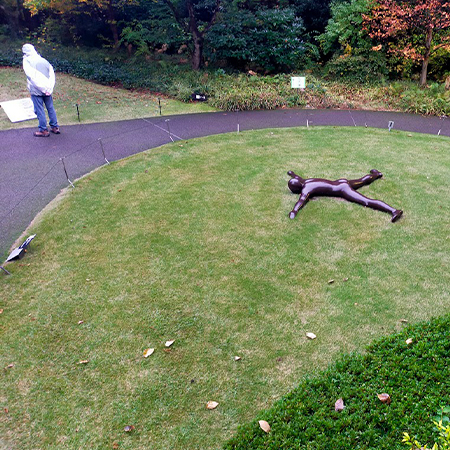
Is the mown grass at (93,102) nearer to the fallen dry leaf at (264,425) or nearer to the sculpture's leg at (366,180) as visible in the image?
the sculpture's leg at (366,180)

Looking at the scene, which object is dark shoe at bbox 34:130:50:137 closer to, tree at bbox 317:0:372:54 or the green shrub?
the green shrub

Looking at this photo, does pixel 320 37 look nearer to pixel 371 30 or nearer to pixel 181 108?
pixel 371 30

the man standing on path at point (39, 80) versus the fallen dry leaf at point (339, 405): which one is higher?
the man standing on path at point (39, 80)

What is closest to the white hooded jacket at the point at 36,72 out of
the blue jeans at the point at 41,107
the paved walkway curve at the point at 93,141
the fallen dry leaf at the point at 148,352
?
the blue jeans at the point at 41,107

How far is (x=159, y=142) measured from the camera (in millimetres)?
10102

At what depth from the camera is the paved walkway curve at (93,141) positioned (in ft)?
23.5

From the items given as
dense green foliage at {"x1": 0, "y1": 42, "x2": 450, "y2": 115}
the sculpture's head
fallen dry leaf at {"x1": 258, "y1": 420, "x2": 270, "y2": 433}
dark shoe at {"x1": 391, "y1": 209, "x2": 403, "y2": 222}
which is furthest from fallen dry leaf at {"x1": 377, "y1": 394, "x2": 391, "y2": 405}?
dense green foliage at {"x1": 0, "y1": 42, "x2": 450, "y2": 115}

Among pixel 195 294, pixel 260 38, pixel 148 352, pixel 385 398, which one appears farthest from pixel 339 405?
pixel 260 38

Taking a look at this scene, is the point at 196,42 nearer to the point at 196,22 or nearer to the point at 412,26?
the point at 196,22

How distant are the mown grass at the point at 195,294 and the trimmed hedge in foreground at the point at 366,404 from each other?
1.11 ft

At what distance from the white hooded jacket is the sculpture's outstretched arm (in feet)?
23.5

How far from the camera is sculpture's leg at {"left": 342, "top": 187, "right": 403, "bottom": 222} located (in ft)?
21.1

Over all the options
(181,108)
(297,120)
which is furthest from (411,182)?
(181,108)

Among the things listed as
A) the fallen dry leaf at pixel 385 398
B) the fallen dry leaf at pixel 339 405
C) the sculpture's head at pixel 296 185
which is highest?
the sculpture's head at pixel 296 185
